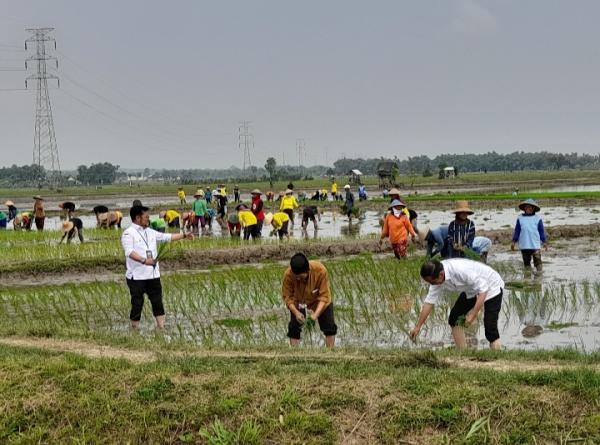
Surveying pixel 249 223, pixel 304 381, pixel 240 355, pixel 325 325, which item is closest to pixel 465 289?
pixel 325 325

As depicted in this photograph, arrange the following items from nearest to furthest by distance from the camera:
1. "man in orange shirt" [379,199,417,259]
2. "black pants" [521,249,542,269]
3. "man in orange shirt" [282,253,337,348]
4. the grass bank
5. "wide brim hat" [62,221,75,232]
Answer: the grass bank → "man in orange shirt" [282,253,337,348] → "black pants" [521,249,542,269] → "man in orange shirt" [379,199,417,259] → "wide brim hat" [62,221,75,232]

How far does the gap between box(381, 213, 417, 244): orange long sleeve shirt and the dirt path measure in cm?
624

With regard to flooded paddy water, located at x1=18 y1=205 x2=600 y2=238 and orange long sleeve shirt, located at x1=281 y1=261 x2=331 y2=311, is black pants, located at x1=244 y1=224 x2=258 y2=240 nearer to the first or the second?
flooded paddy water, located at x1=18 y1=205 x2=600 y2=238

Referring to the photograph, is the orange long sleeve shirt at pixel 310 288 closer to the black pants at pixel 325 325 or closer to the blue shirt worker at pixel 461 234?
the black pants at pixel 325 325

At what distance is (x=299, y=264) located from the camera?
6.68m

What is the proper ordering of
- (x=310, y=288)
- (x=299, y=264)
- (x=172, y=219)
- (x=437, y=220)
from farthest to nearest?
(x=437, y=220)
(x=172, y=219)
(x=310, y=288)
(x=299, y=264)

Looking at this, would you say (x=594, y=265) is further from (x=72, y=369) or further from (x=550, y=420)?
(x=72, y=369)

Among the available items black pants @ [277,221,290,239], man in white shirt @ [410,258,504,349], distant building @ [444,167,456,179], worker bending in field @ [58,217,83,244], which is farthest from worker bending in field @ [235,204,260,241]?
distant building @ [444,167,456,179]

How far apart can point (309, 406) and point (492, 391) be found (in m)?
1.28

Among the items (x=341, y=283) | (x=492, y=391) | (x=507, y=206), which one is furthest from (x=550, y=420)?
(x=507, y=206)

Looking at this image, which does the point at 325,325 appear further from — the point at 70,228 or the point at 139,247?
the point at 70,228

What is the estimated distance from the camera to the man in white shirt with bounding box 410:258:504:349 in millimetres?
6410

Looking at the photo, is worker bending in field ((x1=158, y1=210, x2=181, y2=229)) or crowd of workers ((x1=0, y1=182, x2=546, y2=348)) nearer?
crowd of workers ((x1=0, y1=182, x2=546, y2=348))

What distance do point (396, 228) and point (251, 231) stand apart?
5.88m
